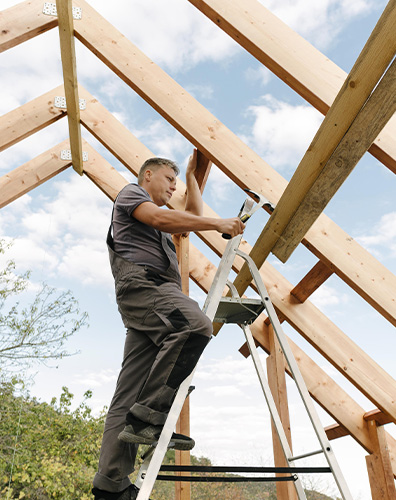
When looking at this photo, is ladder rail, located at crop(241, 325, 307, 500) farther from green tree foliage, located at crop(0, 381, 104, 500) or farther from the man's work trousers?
green tree foliage, located at crop(0, 381, 104, 500)

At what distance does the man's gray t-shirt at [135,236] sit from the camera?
184 centimetres

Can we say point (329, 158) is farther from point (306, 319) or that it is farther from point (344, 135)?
point (306, 319)

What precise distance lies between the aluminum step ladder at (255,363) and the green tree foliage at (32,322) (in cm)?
413

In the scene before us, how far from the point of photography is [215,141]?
8.26 feet

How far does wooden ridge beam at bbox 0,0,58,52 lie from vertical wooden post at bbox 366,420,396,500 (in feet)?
10.9

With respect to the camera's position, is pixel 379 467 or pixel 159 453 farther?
pixel 379 467

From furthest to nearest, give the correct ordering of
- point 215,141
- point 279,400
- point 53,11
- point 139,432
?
point 279,400
point 53,11
point 215,141
point 139,432

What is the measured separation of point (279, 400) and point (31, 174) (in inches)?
108

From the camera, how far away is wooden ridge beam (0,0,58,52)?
285cm

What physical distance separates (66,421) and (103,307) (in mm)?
1466

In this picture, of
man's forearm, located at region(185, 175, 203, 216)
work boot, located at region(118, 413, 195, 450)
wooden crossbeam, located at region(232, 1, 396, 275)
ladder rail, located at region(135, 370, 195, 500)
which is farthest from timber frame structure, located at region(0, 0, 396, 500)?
work boot, located at region(118, 413, 195, 450)

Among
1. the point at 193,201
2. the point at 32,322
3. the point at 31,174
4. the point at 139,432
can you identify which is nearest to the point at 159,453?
the point at 139,432

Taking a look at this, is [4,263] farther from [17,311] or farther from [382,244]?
[382,244]

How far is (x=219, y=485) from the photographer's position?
6.08 metres
